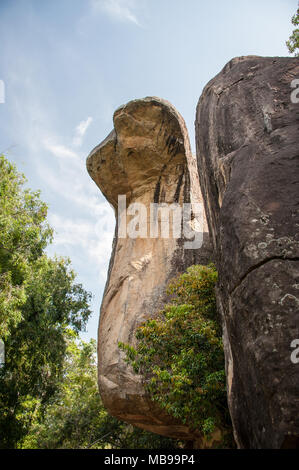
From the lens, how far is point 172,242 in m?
10.8

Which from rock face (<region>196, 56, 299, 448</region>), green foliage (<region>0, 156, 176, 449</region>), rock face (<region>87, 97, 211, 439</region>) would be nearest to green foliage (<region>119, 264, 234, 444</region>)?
rock face (<region>87, 97, 211, 439</region>)

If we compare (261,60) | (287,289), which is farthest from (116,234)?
(287,289)

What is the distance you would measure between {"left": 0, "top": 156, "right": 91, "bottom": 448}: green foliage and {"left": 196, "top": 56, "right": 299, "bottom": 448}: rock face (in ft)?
31.4

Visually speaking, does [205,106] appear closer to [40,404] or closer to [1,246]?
[1,246]

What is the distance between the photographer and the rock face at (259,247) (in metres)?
3.79

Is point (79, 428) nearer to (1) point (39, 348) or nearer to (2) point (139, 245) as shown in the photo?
(1) point (39, 348)

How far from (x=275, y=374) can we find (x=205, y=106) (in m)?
6.55


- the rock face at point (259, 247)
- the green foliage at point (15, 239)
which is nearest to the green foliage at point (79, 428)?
the green foliage at point (15, 239)

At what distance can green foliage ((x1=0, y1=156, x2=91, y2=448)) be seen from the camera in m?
14.2

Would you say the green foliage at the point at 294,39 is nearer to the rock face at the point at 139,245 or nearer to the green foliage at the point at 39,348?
the rock face at the point at 139,245

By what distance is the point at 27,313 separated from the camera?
1497 centimetres

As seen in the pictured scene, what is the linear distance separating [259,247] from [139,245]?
7.06 meters

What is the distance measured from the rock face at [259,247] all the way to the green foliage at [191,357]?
1352mm

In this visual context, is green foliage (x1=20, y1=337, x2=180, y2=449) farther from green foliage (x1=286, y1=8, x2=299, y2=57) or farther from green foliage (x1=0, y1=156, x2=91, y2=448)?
green foliage (x1=286, y1=8, x2=299, y2=57)
